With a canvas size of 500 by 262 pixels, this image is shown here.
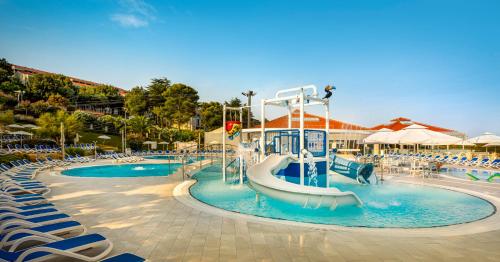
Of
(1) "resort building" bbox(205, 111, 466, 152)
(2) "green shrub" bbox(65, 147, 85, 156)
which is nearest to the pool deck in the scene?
(2) "green shrub" bbox(65, 147, 85, 156)

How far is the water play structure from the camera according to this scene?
6.58 metres

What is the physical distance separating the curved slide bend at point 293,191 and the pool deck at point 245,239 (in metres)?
A: 1.66

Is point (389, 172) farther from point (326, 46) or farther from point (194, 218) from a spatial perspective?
point (194, 218)

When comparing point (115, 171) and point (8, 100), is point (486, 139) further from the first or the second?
point (8, 100)

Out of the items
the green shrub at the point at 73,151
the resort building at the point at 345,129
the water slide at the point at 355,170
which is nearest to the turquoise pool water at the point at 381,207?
the water slide at the point at 355,170

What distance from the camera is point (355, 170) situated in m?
11.7

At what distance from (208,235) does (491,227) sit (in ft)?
16.6

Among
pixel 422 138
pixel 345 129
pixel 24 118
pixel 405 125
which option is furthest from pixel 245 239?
pixel 24 118

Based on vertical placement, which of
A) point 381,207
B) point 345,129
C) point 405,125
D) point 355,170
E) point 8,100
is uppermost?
point 8,100

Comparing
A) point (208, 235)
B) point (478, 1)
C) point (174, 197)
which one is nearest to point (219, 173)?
point (174, 197)

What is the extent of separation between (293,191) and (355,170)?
6.00 m

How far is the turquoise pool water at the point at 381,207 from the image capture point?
618cm

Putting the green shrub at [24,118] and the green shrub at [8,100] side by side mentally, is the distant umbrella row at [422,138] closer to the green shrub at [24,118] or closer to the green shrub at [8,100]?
the green shrub at [24,118]

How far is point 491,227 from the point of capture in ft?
16.3
